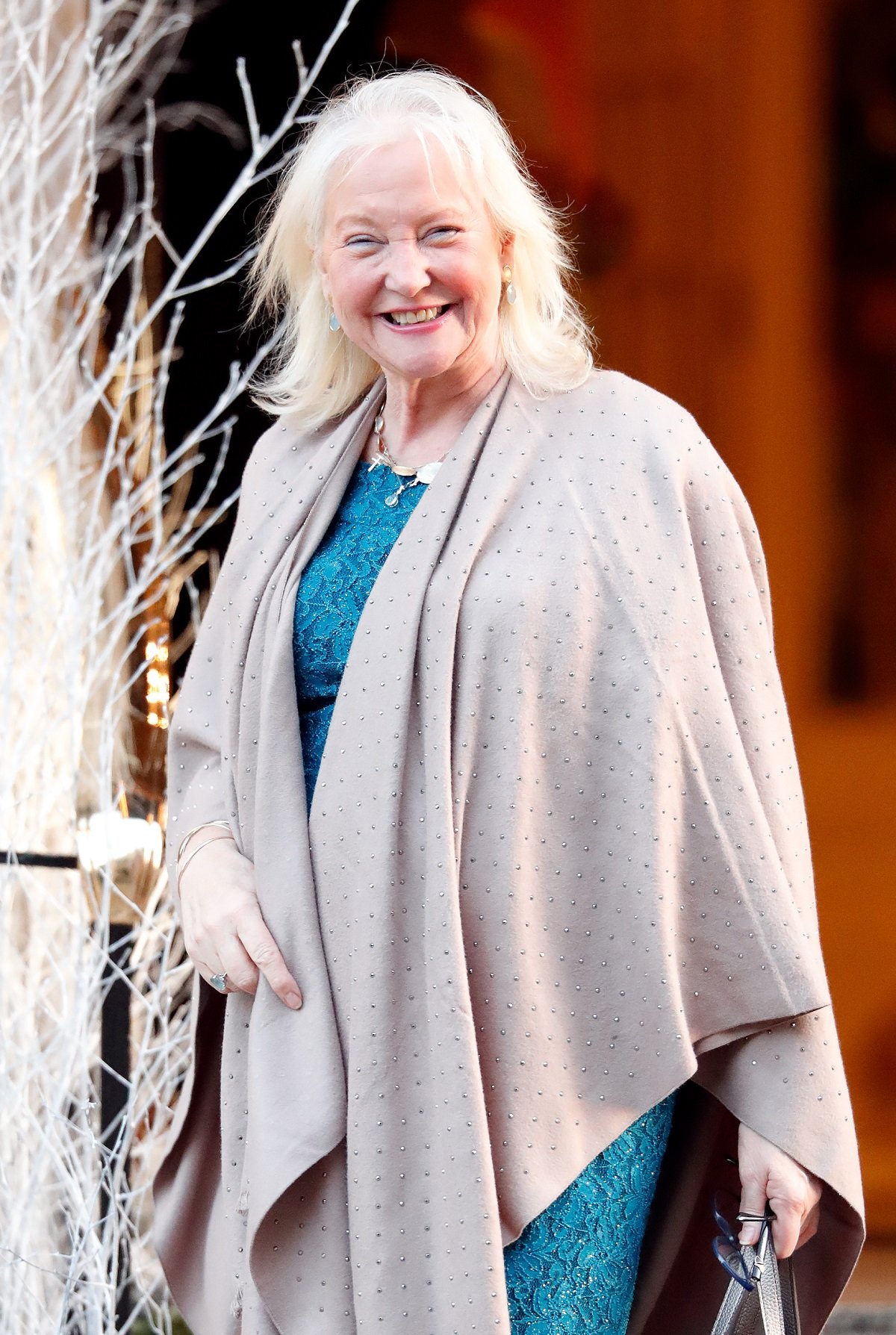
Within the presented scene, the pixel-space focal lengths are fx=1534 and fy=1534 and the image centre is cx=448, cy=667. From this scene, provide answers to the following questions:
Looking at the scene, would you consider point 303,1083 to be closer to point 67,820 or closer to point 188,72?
point 67,820

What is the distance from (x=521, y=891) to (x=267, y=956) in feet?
0.86

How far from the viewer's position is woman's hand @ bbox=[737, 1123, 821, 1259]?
1452mm

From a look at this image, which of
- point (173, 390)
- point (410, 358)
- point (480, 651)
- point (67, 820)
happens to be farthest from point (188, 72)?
point (480, 651)

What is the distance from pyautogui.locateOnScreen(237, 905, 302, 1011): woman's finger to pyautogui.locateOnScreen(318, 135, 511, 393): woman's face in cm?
58

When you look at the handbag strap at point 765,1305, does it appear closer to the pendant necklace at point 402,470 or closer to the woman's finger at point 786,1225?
the woman's finger at point 786,1225

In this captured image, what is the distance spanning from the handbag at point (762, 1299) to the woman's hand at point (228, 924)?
50cm

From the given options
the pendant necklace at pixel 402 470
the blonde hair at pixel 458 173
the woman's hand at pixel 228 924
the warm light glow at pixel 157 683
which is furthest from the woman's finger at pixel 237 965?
the warm light glow at pixel 157 683

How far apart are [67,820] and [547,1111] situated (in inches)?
45.7

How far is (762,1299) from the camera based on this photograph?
4.82ft

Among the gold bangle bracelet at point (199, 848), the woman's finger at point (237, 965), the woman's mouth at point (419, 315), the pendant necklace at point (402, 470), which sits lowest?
the woman's finger at point (237, 965)

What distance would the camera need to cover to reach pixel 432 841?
1421 mm

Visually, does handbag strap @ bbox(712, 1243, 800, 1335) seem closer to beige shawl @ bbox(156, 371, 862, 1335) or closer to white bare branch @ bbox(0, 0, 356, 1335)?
beige shawl @ bbox(156, 371, 862, 1335)

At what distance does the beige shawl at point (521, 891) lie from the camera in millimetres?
1416

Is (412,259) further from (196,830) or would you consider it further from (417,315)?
(196,830)
